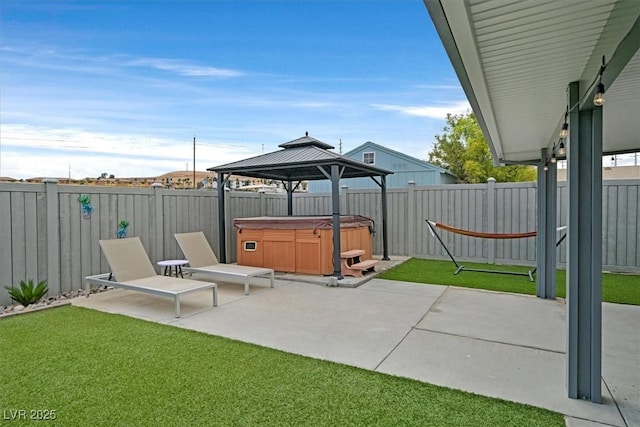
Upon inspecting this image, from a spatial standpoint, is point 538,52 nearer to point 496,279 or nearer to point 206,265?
point 496,279

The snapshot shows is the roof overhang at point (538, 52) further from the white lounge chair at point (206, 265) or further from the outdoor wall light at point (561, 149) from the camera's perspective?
the white lounge chair at point (206, 265)

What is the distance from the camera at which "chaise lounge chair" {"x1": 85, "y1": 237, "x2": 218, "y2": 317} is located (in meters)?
4.86

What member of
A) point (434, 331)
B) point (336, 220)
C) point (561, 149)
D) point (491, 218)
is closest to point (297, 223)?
point (336, 220)

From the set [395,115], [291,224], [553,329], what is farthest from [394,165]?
[553,329]

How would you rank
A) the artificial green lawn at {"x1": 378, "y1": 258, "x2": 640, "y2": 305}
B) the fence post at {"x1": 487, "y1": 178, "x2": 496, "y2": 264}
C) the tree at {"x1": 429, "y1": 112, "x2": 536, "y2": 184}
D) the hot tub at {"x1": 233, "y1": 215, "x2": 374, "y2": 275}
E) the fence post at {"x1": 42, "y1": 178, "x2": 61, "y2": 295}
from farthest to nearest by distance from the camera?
the tree at {"x1": 429, "y1": 112, "x2": 536, "y2": 184} < the fence post at {"x1": 487, "y1": 178, "x2": 496, "y2": 264} < the hot tub at {"x1": 233, "y1": 215, "x2": 374, "y2": 275} < the artificial green lawn at {"x1": 378, "y1": 258, "x2": 640, "y2": 305} < the fence post at {"x1": 42, "y1": 178, "x2": 61, "y2": 295}

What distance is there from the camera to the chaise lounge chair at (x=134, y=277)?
486 cm

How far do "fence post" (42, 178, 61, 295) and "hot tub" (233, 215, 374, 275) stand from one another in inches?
127

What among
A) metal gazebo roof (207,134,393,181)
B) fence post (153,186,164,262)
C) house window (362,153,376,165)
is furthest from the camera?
house window (362,153,376,165)

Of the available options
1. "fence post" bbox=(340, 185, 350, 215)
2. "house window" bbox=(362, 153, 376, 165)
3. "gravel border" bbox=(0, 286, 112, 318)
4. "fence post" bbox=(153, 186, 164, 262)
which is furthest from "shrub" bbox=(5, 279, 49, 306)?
"house window" bbox=(362, 153, 376, 165)

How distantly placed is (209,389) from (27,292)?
3765 millimetres

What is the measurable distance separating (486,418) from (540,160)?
427 centimetres

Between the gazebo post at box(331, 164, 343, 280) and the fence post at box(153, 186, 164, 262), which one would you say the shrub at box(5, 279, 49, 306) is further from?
the gazebo post at box(331, 164, 343, 280)

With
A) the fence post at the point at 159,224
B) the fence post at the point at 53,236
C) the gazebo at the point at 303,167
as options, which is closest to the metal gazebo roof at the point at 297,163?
the gazebo at the point at 303,167

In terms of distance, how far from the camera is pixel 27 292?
4828mm
